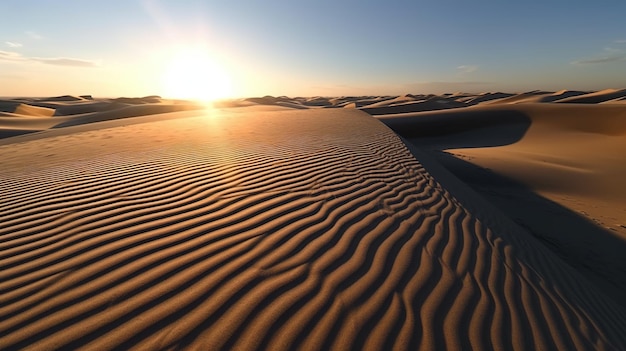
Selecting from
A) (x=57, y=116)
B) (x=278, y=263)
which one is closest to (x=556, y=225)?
(x=278, y=263)

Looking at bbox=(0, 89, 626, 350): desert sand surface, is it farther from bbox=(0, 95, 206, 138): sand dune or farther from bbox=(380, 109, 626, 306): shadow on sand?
bbox=(0, 95, 206, 138): sand dune

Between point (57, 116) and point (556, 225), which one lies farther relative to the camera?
point (57, 116)

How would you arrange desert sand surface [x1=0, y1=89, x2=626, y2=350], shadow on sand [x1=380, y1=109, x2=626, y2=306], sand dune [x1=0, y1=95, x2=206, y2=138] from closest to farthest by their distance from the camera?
desert sand surface [x1=0, y1=89, x2=626, y2=350], shadow on sand [x1=380, y1=109, x2=626, y2=306], sand dune [x1=0, y1=95, x2=206, y2=138]

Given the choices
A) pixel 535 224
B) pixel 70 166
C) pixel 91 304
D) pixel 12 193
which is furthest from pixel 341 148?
pixel 91 304

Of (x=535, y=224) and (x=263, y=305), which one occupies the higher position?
(x=263, y=305)

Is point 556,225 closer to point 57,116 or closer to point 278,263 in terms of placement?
point 278,263

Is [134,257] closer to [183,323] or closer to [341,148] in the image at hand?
[183,323]

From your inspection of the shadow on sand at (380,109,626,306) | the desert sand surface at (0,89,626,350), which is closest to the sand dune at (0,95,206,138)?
the desert sand surface at (0,89,626,350)

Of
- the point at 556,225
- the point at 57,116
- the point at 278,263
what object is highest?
the point at 278,263

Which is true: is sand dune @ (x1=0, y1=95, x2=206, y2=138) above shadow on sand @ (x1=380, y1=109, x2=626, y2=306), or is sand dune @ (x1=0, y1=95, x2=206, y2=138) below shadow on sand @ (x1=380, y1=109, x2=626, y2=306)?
above

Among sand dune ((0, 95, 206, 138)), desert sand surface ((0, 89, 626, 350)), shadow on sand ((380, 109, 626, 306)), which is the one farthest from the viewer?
sand dune ((0, 95, 206, 138))

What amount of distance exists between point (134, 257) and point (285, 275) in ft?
3.47

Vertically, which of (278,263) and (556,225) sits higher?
(278,263)

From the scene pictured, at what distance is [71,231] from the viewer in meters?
2.76
